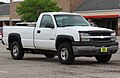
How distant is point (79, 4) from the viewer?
67.4 m

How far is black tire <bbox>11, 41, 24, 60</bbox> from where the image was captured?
677 inches

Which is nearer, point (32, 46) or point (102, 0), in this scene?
point (32, 46)

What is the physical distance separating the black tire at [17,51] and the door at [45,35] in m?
1.23

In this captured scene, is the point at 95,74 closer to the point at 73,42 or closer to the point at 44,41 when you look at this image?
the point at 73,42

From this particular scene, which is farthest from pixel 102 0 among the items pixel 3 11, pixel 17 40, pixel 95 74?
pixel 95 74

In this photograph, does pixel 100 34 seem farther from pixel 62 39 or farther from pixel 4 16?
pixel 4 16

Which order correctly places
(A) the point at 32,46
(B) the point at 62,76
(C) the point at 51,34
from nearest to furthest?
(B) the point at 62,76, (C) the point at 51,34, (A) the point at 32,46

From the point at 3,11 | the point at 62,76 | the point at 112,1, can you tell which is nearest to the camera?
the point at 62,76

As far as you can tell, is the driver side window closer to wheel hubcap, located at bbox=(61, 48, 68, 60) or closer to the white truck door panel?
the white truck door panel

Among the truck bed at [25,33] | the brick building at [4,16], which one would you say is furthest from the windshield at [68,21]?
the brick building at [4,16]

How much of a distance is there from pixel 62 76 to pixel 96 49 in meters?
3.40

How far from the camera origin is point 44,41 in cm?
1576

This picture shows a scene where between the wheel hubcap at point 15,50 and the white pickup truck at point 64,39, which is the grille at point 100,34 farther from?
the wheel hubcap at point 15,50

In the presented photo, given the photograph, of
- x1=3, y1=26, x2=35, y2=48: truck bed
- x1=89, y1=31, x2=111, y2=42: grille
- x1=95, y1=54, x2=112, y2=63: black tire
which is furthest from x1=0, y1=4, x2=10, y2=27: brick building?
x1=89, y1=31, x2=111, y2=42: grille
